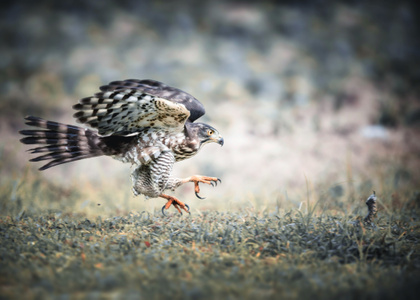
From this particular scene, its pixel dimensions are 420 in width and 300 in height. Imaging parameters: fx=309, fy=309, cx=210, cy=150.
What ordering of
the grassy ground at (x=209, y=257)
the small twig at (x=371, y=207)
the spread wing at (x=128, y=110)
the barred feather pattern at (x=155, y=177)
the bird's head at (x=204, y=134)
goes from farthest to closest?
1. the bird's head at (x=204, y=134)
2. the barred feather pattern at (x=155, y=177)
3. the small twig at (x=371, y=207)
4. the spread wing at (x=128, y=110)
5. the grassy ground at (x=209, y=257)

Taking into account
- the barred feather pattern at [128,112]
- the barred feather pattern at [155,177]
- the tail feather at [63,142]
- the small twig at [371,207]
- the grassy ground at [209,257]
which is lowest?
the grassy ground at [209,257]

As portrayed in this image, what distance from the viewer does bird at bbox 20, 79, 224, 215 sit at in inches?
116

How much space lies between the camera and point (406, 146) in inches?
276

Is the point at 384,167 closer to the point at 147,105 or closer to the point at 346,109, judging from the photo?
the point at 346,109

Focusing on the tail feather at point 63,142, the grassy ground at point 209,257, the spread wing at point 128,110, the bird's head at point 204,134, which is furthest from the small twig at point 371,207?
the tail feather at point 63,142

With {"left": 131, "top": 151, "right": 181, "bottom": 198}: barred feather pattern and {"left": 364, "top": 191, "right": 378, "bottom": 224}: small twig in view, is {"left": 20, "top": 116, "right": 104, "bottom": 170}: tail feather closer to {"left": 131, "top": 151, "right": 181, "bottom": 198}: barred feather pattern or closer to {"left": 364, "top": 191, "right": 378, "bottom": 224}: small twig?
{"left": 131, "top": 151, "right": 181, "bottom": 198}: barred feather pattern

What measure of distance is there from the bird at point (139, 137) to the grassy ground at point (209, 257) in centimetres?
52

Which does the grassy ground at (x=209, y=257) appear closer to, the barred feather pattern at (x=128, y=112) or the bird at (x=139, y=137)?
the bird at (x=139, y=137)

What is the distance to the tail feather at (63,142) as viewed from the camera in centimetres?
318

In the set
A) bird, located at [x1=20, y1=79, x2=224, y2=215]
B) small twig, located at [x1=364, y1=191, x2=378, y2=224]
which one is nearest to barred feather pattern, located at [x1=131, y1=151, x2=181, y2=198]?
bird, located at [x1=20, y1=79, x2=224, y2=215]

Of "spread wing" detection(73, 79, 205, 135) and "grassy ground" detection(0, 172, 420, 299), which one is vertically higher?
"spread wing" detection(73, 79, 205, 135)

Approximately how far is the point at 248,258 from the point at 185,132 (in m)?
1.50

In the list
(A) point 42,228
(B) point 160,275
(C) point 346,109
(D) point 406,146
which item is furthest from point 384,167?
(A) point 42,228

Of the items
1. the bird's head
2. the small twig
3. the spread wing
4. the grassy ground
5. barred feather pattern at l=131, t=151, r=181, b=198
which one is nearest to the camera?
the grassy ground
